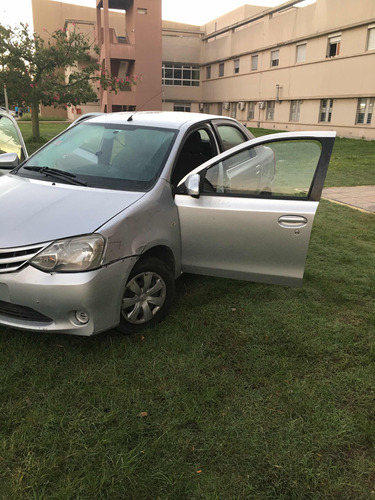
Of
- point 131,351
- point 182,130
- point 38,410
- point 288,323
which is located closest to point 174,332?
point 131,351

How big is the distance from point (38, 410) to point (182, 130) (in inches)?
104

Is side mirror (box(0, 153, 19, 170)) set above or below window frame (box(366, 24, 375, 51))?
below

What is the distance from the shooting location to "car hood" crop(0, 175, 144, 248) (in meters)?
2.95

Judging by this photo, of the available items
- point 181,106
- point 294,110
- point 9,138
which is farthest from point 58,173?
point 181,106

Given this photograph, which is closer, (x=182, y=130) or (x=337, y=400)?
(x=337, y=400)

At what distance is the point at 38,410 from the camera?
2.61 meters

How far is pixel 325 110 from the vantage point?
30.0 meters

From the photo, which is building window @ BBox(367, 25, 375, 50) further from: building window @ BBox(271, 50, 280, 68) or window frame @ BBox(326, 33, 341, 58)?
building window @ BBox(271, 50, 280, 68)

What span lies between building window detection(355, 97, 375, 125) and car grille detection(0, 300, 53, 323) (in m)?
27.3

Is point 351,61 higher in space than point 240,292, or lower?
higher

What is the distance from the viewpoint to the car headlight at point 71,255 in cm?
289

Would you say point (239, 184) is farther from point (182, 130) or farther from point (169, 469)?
point (169, 469)

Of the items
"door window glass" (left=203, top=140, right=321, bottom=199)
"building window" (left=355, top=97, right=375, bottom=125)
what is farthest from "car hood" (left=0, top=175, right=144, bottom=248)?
"building window" (left=355, top=97, right=375, bottom=125)

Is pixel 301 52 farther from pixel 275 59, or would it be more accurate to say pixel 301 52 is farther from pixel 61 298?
pixel 61 298
